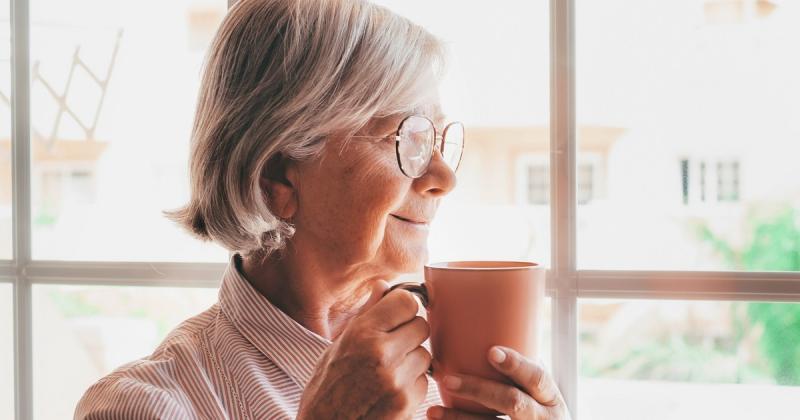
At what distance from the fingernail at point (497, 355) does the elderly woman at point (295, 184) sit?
0.21m

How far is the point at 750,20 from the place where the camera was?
1.63 metres

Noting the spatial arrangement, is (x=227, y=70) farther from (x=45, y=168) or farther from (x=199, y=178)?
(x=45, y=168)

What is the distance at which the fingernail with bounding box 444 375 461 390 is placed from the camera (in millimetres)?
847

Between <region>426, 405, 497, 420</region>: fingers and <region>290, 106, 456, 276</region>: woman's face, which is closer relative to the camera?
<region>426, 405, 497, 420</region>: fingers

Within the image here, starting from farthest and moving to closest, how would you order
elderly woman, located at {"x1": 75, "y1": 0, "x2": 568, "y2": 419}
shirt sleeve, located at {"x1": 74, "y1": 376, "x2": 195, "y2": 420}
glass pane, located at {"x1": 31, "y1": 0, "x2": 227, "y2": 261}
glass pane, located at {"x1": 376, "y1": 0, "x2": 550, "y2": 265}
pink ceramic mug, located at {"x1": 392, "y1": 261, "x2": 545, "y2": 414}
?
glass pane, located at {"x1": 31, "y1": 0, "x2": 227, "y2": 261}
glass pane, located at {"x1": 376, "y1": 0, "x2": 550, "y2": 265}
elderly woman, located at {"x1": 75, "y1": 0, "x2": 568, "y2": 419}
shirt sleeve, located at {"x1": 74, "y1": 376, "x2": 195, "y2": 420}
pink ceramic mug, located at {"x1": 392, "y1": 261, "x2": 545, "y2": 414}

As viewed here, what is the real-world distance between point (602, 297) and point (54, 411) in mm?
1708

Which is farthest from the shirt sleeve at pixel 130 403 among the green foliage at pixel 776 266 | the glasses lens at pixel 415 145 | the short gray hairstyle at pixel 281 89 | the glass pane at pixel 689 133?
the green foliage at pixel 776 266

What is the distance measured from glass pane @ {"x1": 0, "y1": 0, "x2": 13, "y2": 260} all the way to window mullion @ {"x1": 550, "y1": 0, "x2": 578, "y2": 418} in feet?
5.53

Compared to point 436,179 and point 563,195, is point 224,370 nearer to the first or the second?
point 436,179

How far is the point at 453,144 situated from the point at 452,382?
20.5 inches

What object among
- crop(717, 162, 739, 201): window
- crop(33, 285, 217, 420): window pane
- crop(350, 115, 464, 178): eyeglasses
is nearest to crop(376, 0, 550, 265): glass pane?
crop(717, 162, 739, 201): window

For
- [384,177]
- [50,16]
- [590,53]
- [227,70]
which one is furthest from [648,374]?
[50,16]

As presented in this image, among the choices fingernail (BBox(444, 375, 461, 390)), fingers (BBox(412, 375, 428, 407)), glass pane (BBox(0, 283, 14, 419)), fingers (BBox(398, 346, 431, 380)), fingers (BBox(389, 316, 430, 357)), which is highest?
fingers (BBox(389, 316, 430, 357))

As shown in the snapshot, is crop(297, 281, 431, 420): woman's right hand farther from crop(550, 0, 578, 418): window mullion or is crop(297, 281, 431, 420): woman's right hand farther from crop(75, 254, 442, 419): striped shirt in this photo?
crop(550, 0, 578, 418): window mullion
